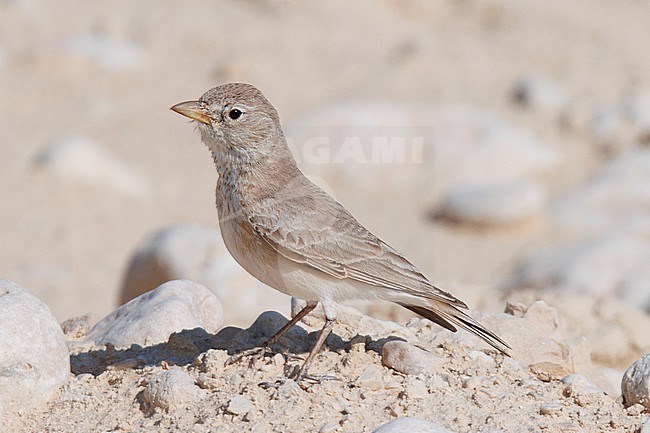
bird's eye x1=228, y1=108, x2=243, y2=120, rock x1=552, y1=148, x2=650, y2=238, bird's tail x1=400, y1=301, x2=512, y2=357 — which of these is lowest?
bird's tail x1=400, y1=301, x2=512, y2=357

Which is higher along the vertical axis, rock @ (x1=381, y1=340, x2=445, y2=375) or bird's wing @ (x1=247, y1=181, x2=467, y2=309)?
bird's wing @ (x1=247, y1=181, x2=467, y2=309)

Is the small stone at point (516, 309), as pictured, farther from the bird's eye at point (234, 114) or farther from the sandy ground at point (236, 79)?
the sandy ground at point (236, 79)

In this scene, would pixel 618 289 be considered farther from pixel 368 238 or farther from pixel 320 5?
pixel 320 5

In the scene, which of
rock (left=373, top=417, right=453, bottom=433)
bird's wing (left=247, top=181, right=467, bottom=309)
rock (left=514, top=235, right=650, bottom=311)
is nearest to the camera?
rock (left=373, top=417, right=453, bottom=433)

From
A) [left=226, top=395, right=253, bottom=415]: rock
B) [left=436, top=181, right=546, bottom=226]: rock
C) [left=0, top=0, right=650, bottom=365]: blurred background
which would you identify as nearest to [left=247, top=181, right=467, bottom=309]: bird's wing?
[left=226, top=395, right=253, bottom=415]: rock

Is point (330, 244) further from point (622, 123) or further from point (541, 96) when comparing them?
point (541, 96)

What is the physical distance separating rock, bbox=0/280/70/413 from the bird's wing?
106 cm

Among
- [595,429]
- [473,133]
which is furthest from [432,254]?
[595,429]

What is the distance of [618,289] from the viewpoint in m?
9.01

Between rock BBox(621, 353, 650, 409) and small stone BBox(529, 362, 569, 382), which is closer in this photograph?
rock BBox(621, 353, 650, 409)

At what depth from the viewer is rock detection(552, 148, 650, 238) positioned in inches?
429

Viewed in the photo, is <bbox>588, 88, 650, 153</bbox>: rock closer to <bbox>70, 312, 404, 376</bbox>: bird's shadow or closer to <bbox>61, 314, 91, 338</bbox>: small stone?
<bbox>70, 312, 404, 376</bbox>: bird's shadow

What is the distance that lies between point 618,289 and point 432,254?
2.39 m

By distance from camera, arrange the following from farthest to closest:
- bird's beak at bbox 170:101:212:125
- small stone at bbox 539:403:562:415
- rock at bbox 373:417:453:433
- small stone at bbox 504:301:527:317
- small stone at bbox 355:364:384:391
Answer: small stone at bbox 504:301:527:317 < bird's beak at bbox 170:101:212:125 < small stone at bbox 355:364:384:391 < small stone at bbox 539:403:562:415 < rock at bbox 373:417:453:433
